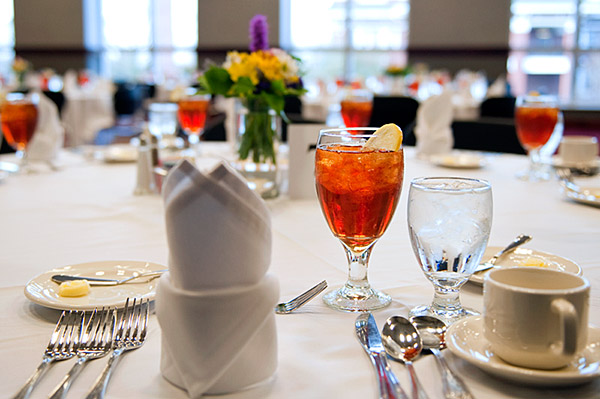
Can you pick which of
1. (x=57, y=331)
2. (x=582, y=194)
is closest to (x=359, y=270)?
(x=57, y=331)

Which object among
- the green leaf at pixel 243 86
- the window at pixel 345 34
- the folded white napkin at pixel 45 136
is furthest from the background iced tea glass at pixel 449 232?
the window at pixel 345 34

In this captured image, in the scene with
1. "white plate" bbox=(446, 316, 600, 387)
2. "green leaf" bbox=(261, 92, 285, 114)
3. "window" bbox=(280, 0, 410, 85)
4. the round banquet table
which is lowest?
the round banquet table

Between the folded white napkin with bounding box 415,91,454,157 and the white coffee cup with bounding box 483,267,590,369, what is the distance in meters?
1.64

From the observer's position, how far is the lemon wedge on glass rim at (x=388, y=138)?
849 millimetres

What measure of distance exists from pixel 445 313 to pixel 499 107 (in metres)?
4.12

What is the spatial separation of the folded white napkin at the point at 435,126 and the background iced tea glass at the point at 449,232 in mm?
1479

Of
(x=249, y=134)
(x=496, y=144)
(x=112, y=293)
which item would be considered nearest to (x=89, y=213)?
(x=249, y=134)

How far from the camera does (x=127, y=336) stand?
2.43 ft

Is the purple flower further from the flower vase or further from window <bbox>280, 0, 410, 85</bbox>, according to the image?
window <bbox>280, 0, 410, 85</bbox>

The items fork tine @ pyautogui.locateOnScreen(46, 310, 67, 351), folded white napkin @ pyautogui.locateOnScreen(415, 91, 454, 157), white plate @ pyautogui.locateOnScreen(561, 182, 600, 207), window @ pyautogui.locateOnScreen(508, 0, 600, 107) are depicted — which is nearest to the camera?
fork tine @ pyautogui.locateOnScreen(46, 310, 67, 351)

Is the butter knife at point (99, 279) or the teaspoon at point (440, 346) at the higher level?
the butter knife at point (99, 279)

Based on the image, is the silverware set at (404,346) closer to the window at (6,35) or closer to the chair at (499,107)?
the chair at (499,107)

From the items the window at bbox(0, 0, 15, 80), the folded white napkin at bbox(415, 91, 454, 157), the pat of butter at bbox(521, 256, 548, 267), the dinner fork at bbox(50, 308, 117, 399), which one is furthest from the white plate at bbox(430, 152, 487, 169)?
the window at bbox(0, 0, 15, 80)

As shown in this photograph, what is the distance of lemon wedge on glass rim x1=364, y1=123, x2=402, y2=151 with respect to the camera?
849 mm
